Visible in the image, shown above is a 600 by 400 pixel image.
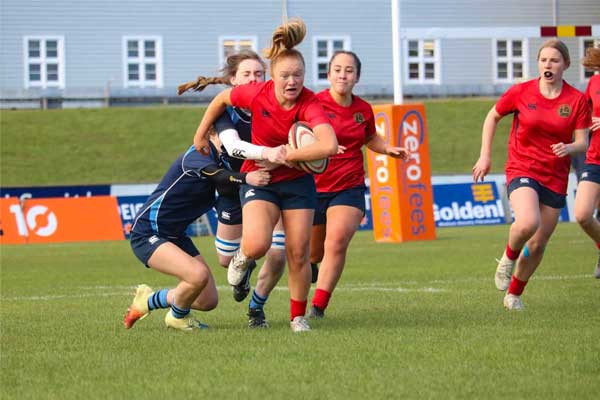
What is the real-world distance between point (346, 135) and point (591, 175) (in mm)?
2414

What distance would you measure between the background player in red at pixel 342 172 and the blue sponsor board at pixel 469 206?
716 inches

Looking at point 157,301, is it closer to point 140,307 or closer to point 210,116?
point 140,307

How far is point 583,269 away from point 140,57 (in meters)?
36.0

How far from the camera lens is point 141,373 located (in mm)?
6156

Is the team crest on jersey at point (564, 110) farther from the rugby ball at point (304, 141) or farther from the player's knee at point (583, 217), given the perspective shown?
the rugby ball at point (304, 141)

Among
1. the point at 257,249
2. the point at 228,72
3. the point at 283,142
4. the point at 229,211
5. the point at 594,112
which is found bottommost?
the point at 257,249

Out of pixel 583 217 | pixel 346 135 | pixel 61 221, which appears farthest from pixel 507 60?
pixel 346 135

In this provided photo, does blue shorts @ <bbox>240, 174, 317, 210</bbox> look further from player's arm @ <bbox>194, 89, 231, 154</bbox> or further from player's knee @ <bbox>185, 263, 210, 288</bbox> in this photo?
player's knee @ <bbox>185, 263, 210, 288</bbox>

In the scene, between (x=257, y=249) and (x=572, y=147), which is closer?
(x=257, y=249)

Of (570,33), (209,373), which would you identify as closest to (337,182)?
(209,373)

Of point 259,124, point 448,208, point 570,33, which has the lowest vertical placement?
point 448,208

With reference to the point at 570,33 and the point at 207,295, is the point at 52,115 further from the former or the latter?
the point at 207,295

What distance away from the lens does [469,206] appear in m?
27.8

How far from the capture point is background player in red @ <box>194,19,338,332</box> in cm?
742
